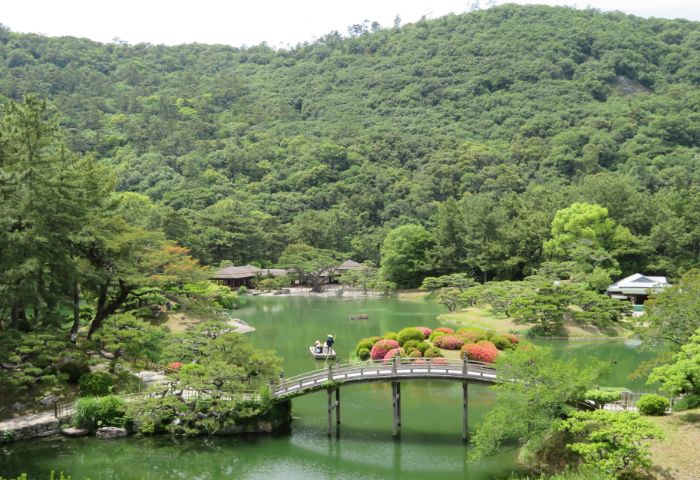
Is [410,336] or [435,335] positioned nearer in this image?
[410,336]

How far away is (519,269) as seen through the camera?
198 feet

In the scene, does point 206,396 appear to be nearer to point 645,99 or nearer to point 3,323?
point 3,323

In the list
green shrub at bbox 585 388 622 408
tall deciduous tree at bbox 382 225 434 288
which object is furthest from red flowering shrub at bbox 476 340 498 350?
tall deciduous tree at bbox 382 225 434 288

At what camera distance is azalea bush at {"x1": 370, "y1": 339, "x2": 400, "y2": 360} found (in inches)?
1178

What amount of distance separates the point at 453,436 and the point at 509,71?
127980mm

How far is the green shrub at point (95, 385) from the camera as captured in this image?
23328 mm

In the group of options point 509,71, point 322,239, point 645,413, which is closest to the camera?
point 645,413

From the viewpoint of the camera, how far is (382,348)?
30016 mm

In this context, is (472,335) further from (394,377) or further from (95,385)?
(95,385)

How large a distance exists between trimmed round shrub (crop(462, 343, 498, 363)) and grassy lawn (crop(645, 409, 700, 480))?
30.0 feet

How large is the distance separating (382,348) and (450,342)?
3.10 m

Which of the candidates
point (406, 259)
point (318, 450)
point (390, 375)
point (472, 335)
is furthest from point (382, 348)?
point (406, 259)

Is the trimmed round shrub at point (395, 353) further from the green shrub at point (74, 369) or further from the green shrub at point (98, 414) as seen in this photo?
the green shrub at point (74, 369)

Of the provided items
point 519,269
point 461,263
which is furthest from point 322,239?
point 519,269
